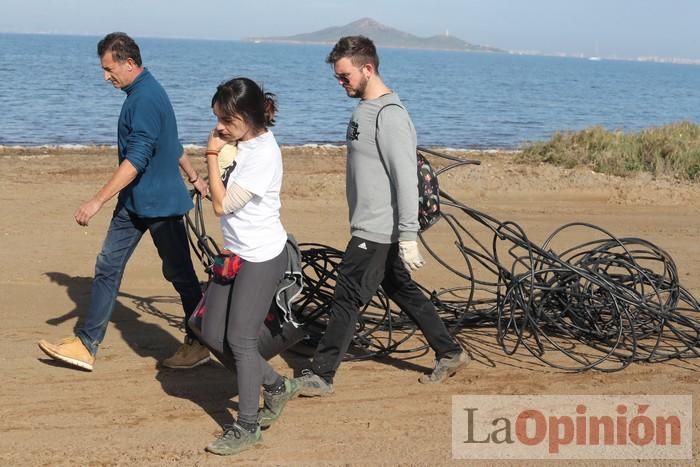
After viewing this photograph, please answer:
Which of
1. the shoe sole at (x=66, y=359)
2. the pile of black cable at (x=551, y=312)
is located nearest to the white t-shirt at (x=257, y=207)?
the pile of black cable at (x=551, y=312)

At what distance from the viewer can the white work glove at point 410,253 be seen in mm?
5125

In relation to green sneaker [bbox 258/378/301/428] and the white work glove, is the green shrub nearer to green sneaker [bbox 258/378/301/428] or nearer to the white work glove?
the white work glove

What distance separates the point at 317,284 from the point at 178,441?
1.99m

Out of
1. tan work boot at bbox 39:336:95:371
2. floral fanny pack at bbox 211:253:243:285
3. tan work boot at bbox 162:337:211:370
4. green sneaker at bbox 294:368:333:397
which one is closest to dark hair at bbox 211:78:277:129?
floral fanny pack at bbox 211:253:243:285

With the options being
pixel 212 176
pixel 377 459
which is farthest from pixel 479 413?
pixel 212 176

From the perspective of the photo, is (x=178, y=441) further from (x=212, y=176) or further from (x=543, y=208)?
(x=543, y=208)

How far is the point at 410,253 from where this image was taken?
513 centimetres

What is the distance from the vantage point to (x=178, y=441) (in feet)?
16.1

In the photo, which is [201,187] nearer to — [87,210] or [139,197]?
[139,197]

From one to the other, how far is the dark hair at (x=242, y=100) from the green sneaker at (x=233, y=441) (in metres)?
1.48

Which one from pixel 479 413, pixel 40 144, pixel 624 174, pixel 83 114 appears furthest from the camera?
pixel 83 114

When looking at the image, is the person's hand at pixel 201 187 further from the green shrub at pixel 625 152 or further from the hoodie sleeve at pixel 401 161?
the green shrub at pixel 625 152

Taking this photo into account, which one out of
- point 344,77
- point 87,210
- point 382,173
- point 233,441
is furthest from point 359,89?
point 233,441

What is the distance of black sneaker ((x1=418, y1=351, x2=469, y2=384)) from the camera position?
230 inches
